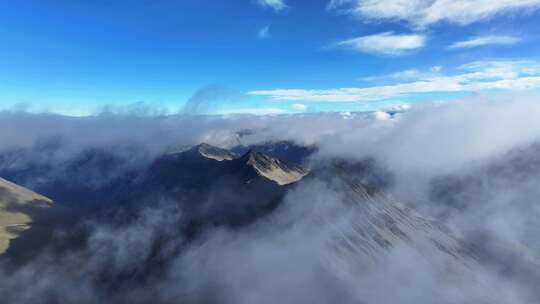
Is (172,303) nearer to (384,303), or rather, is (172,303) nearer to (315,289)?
(315,289)

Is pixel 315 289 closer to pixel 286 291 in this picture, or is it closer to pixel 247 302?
pixel 286 291

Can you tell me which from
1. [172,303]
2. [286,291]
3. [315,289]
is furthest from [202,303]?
[315,289]

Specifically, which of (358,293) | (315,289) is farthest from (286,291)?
(358,293)

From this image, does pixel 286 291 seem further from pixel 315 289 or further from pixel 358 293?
pixel 358 293

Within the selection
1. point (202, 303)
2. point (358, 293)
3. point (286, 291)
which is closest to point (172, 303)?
point (202, 303)

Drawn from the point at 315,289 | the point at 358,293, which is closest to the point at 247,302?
the point at 315,289
